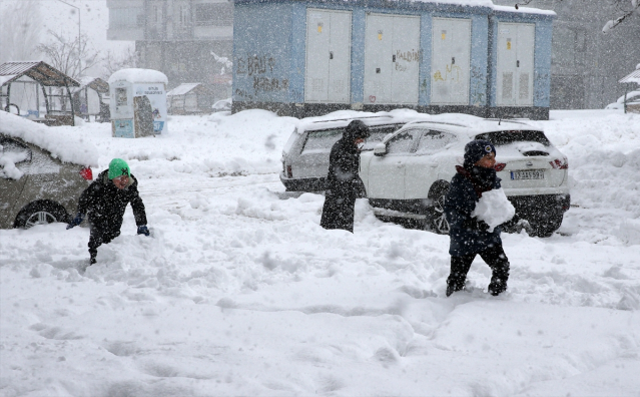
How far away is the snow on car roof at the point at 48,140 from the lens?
29.1 ft

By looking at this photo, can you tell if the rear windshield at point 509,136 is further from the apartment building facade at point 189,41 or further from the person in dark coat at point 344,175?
the apartment building facade at point 189,41

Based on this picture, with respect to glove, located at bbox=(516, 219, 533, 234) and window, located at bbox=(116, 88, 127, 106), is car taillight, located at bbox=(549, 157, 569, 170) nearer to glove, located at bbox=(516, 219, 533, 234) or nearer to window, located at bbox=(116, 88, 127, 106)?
glove, located at bbox=(516, 219, 533, 234)

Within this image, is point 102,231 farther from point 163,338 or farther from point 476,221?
point 476,221

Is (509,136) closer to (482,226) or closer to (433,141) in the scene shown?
(433,141)

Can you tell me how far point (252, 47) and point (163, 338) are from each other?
75.1ft

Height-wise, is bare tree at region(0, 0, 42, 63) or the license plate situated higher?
bare tree at region(0, 0, 42, 63)

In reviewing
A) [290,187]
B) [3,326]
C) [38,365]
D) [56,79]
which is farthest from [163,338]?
[56,79]

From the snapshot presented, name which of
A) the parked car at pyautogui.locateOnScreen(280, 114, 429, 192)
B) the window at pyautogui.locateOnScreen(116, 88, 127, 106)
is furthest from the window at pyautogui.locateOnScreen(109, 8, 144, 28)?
the parked car at pyautogui.locateOnScreen(280, 114, 429, 192)

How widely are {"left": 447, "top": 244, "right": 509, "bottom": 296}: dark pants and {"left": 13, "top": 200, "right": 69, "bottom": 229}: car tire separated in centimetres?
516

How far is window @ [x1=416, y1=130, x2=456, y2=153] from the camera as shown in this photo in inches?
387

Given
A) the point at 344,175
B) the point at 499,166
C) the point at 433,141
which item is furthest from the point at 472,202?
the point at 433,141

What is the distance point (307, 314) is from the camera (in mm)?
5840

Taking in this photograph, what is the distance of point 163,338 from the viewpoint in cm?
512

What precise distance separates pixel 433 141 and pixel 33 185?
522cm
